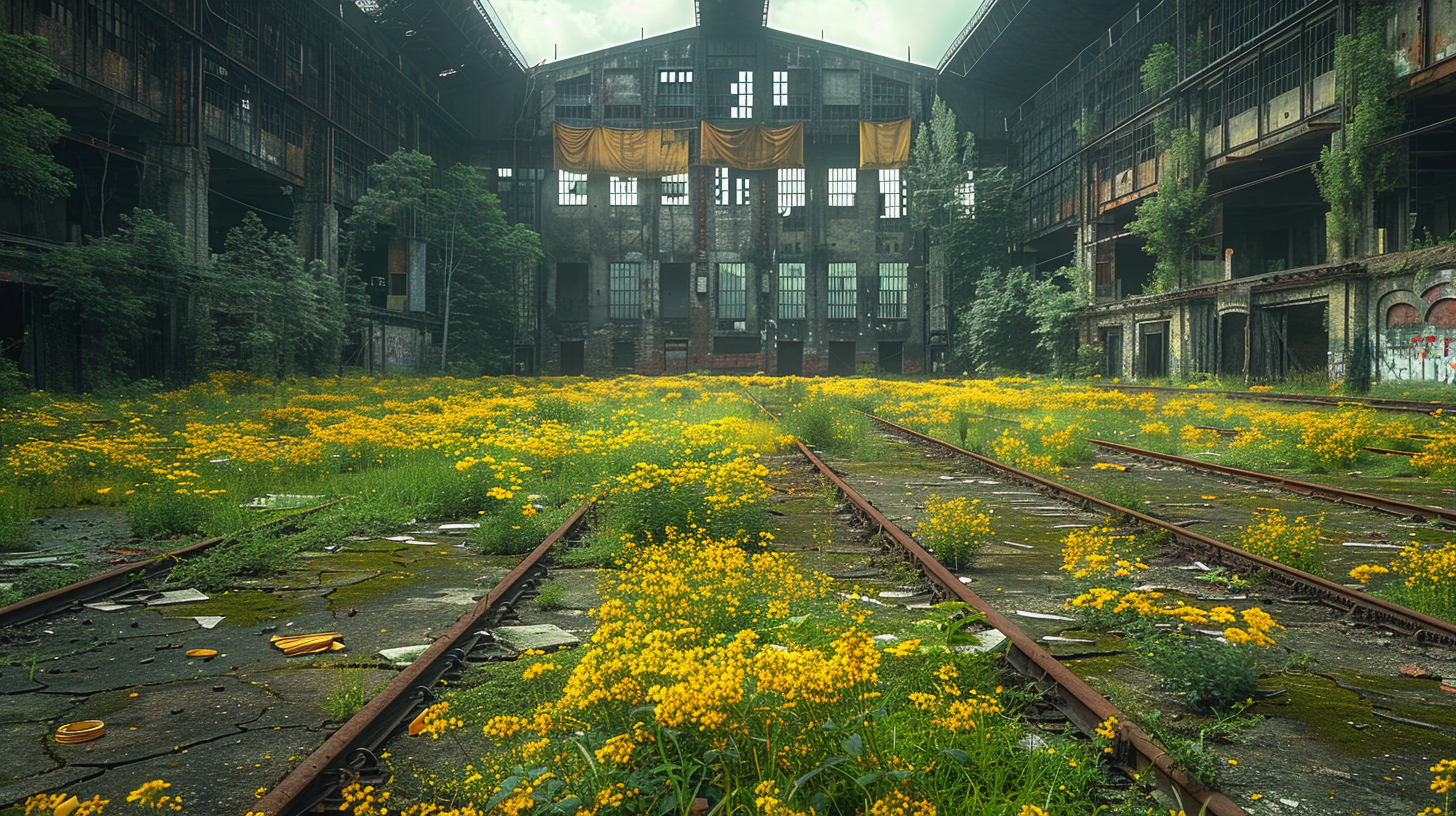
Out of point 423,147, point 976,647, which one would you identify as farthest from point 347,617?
point 423,147

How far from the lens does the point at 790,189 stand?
44.8m

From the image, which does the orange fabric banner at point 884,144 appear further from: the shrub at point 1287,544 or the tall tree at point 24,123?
the shrub at point 1287,544

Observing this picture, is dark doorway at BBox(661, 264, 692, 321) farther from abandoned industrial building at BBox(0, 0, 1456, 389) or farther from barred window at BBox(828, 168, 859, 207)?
barred window at BBox(828, 168, 859, 207)

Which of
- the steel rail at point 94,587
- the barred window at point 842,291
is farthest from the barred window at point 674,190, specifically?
the steel rail at point 94,587

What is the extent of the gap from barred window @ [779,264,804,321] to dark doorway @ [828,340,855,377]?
2665mm

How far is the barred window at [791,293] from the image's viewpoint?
4478 cm

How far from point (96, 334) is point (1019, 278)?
118 feet

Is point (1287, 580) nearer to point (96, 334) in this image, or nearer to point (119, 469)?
point (119, 469)

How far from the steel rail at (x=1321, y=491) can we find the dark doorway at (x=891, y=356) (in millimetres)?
33279

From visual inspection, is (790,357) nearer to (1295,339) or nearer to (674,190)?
(674,190)

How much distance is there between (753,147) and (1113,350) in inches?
852

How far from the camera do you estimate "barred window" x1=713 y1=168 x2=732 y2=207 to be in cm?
4441

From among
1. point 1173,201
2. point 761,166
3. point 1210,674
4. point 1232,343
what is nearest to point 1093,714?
point 1210,674

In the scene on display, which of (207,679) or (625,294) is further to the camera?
(625,294)
